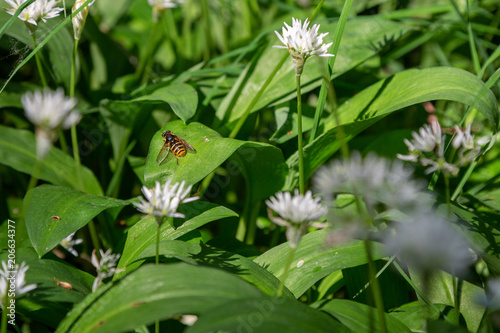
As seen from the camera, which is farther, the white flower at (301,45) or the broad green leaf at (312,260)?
the broad green leaf at (312,260)

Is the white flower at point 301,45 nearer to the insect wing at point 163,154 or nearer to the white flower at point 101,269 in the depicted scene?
the insect wing at point 163,154

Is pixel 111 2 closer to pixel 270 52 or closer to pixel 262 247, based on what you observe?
pixel 270 52

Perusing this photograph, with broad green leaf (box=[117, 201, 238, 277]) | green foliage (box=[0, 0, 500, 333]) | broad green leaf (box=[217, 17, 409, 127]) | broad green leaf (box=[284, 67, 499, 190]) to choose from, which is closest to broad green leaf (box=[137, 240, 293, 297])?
green foliage (box=[0, 0, 500, 333])

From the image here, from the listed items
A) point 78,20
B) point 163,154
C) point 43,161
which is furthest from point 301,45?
point 43,161

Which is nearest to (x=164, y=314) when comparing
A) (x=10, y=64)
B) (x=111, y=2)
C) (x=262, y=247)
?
(x=262, y=247)

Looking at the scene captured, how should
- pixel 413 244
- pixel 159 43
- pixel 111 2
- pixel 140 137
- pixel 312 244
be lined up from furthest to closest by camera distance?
pixel 111 2, pixel 159 43, pixel 140 137, pixel 312 244, pixel 413 244

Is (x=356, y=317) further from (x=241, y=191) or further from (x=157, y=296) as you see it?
(x=241, y=191)

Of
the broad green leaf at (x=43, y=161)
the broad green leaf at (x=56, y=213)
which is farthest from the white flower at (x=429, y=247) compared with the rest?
the broad green leaf at (x=43, y=161)
